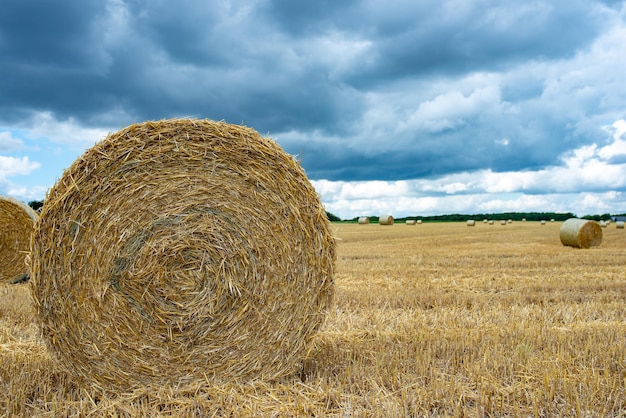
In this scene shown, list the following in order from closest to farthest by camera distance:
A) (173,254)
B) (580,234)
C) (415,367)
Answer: (173,254)
(415,367)
(580,234)

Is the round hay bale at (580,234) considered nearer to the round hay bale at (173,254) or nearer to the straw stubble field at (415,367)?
the straw stubble field at (415,367)

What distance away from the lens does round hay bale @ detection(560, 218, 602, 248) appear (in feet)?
61.0

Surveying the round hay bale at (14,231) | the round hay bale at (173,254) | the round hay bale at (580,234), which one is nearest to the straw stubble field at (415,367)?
the round hay bale at (173,254)

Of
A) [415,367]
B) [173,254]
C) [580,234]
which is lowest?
[415,367]

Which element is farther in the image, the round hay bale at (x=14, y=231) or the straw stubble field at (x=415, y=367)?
the round hay bale at (x=14, y=231)

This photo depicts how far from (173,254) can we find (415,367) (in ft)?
7.17

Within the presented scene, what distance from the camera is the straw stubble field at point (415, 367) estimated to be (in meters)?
4.09

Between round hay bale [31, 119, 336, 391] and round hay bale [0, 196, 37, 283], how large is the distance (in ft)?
21.5

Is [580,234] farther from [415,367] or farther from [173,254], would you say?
[173,254]

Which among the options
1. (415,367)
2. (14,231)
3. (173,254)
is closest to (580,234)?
(415,367)

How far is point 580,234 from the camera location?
61.0 ft

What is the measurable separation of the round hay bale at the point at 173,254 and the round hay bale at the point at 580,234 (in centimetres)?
1626

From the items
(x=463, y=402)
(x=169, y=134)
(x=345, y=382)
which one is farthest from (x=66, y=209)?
(x=463, y=402)

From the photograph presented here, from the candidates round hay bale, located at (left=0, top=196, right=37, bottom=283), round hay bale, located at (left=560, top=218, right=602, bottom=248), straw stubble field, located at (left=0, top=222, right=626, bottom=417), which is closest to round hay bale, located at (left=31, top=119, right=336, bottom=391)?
straw stubble field, located at (left=0, top=222, right=626, bottom=417)
